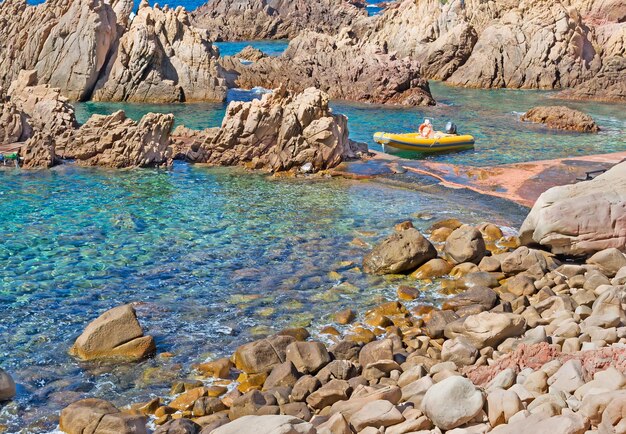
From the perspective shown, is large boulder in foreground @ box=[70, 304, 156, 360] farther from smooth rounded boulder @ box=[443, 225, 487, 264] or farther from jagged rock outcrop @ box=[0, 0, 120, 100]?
jagged rock outcrop @ box=[0, 0, 120, 100]

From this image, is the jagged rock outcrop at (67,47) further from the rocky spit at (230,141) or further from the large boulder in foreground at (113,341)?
the large boulder in foreground at (113,341)

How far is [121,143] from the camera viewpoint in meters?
29.9

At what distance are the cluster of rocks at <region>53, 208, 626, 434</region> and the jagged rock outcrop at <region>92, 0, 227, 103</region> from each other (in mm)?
30238

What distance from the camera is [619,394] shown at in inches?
389

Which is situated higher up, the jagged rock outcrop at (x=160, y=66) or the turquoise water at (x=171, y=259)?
the jagged rock outcrop at (x=160, y=66)

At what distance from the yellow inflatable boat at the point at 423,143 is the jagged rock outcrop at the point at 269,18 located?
54.9 meters

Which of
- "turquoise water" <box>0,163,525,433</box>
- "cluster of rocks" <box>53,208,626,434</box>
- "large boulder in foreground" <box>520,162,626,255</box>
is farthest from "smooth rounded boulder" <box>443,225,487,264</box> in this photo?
"turquoise water" <box>0,163,525,433</box>

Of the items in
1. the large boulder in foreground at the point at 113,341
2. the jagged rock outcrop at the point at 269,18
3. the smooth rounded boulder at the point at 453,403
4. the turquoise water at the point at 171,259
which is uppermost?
the jagged rock outcrop at the point at 269,18

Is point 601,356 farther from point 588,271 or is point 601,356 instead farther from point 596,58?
point 596,58

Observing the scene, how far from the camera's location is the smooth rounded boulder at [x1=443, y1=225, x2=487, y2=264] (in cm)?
1906

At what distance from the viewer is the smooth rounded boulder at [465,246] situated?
1906 cm

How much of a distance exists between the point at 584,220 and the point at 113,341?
1069cm

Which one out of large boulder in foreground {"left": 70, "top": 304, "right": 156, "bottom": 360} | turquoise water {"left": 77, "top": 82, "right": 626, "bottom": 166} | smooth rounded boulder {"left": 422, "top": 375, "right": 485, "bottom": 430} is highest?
smooth rounded boulder {"left": 422, "top": 375, "right": 485, "bottom": 430}

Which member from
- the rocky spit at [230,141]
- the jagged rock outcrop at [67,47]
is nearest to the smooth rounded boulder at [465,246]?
the rocky spit at [230,141]
